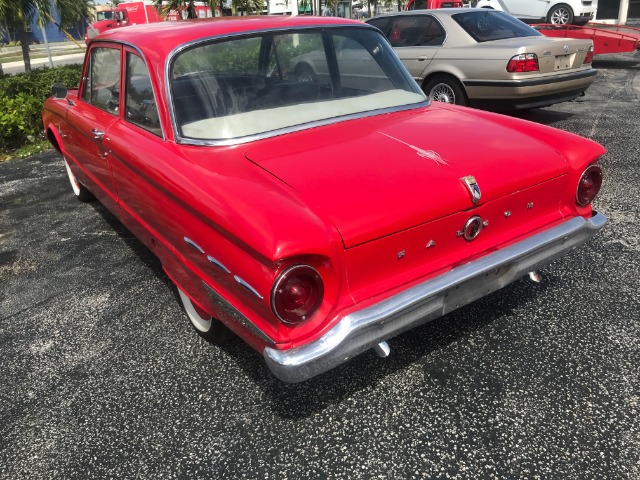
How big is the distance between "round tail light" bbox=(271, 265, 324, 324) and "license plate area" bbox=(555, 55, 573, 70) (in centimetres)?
608

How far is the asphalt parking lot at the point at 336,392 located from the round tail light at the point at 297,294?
0.65 meters

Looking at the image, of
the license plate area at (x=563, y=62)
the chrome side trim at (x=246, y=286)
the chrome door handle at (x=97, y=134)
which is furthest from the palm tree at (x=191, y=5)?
the chrome side trim at (x=246, y=286)

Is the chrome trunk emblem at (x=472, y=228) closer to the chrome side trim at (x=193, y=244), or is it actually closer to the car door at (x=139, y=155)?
the chrome side trim at (x=193, y=244)

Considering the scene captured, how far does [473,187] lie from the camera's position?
225 cm

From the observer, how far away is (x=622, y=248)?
146 inches

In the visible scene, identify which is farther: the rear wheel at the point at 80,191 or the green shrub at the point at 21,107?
the green shrub at the point at 21,107

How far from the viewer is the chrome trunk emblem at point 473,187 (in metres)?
2.23

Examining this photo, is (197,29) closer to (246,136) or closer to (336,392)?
(246,136)

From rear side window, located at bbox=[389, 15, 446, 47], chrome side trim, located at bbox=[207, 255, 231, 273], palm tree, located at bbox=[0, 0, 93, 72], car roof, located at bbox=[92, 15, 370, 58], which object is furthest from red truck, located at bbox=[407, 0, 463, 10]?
chrome side trim, located at bbox=[207, 255, 231, 273]

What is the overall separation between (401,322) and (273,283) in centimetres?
60

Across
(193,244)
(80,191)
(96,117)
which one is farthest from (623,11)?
(193,244)

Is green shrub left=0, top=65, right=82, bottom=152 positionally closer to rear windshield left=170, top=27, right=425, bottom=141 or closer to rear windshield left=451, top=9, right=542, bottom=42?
rear windshield left=451, top=9, right=542, bottom=42

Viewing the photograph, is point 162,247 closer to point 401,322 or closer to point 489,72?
point 401,322

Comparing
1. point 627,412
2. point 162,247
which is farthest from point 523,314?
point 162,247
